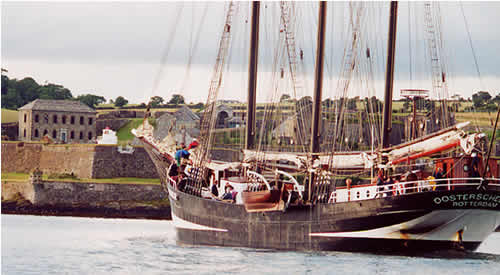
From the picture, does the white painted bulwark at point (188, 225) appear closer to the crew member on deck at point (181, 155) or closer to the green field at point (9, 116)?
the crew member on deck at point (181, 155)

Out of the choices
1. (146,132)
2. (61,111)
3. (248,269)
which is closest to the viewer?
(248,269)

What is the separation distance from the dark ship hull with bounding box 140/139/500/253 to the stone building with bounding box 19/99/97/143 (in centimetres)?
7742

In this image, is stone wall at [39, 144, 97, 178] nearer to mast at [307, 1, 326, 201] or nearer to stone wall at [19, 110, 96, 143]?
stone wall at [19, 110, 96, 143]

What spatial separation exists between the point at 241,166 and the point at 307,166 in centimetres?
530

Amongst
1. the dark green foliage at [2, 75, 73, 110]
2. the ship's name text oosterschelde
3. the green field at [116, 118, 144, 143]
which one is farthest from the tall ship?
the dark green foliage at [2, 75, 73, 110]

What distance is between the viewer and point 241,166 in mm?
41469

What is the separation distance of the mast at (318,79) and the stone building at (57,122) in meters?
75.3

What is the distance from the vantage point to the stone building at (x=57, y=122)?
111625 millimetres

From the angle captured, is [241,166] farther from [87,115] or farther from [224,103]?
[224,103]

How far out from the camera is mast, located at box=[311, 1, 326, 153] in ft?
124

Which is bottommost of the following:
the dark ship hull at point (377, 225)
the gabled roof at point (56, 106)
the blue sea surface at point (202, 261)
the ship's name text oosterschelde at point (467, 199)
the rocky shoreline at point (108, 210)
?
the rocky shoreline at point (108, 210)

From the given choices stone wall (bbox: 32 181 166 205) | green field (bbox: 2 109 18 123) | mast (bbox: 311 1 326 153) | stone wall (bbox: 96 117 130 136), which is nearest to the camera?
mast (bbox: 311 1 326 153)

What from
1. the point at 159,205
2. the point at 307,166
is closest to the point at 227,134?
the point at 159,205

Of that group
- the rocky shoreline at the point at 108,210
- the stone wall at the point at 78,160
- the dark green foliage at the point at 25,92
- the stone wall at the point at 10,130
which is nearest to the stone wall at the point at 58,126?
the stone wall at the point at 10,130
